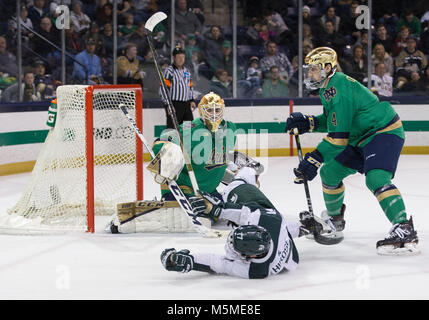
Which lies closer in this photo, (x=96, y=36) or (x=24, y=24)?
(x=24, y=24)

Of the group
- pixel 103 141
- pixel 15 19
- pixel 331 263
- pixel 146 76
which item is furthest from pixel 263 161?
pixel 331 263

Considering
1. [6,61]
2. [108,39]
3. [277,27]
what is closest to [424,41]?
[277,27]

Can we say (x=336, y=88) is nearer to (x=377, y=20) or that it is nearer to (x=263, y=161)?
(x=263, y=161)

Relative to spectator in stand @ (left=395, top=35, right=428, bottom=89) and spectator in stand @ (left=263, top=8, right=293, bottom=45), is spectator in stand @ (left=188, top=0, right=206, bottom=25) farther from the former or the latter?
spectator in stand @ (left=395, top=35, right=428, bottom=89)

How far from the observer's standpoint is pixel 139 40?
8.44 metres

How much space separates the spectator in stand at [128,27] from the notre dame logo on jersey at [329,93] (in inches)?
188

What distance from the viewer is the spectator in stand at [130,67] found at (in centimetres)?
827

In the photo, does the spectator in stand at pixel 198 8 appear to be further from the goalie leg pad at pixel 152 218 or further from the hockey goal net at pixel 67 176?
the goalie leg pad at pixel 152 218

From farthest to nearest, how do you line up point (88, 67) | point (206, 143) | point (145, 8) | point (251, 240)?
1. point (145, 8)
2. point (88, 67)
3. point (206, 143)
4. point (251, 240)

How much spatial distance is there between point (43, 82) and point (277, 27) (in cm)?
288

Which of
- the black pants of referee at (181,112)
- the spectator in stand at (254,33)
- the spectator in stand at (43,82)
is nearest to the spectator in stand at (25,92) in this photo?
the spectator in stand at (43,82)

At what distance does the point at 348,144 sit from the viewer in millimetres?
4133

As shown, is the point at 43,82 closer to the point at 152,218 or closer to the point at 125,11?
the point at 125,11

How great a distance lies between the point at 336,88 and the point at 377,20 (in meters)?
5.34
